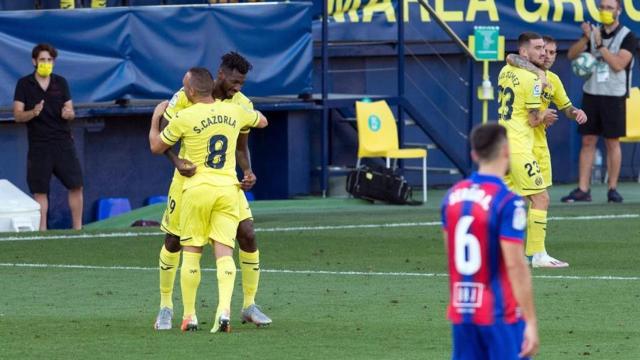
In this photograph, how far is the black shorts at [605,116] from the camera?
797 inches

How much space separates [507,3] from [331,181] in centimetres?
389

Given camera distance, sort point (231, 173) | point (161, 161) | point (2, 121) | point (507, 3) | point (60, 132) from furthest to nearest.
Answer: point (507, 3)
point (161, 161)
point (2, 121)
point (60, 132)
point (231, 173)

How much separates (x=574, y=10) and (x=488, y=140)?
17380 mm

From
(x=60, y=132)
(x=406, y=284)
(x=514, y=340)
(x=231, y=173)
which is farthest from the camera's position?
(x=60, y=132)

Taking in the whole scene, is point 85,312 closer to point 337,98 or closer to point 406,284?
point 406,284

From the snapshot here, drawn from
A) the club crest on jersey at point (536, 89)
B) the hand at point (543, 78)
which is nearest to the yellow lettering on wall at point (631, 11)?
the hand at point (543, 78)

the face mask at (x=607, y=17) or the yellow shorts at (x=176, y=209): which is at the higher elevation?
the face mask at (x=607, y=17)

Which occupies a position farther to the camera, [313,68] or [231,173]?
[313,68]

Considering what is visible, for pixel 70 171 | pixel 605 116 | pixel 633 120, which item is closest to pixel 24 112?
pixel 70 171

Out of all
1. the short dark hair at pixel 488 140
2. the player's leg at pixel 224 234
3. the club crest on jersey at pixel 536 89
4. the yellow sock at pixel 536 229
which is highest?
the short dark hair at pixel 488 140

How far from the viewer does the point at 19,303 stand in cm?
1225

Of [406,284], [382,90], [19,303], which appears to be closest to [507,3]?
[382,90]

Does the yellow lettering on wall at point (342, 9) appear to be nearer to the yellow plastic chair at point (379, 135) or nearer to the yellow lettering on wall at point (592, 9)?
the yellow plastic chair at point (379, 135)

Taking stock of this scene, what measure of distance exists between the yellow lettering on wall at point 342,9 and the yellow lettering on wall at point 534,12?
2584 mm
